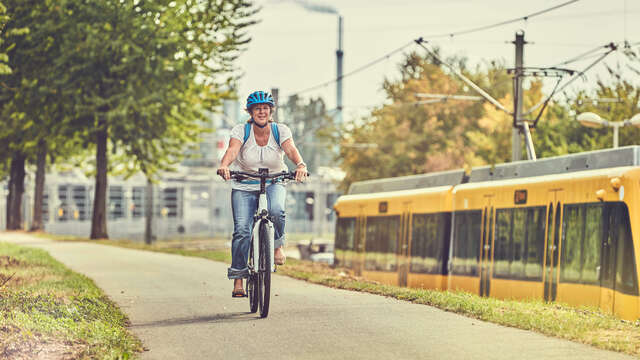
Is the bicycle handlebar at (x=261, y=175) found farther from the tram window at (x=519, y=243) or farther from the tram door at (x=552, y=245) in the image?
the tram window at (x=519, y=243)

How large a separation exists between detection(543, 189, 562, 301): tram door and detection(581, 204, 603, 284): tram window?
0.94m

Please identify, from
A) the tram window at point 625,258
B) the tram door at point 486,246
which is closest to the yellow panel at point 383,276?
the tram door at point 486,246

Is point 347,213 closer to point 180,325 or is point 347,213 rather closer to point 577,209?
point 577,209

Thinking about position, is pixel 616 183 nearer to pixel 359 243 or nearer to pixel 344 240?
pixel 359 243

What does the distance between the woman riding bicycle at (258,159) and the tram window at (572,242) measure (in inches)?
297

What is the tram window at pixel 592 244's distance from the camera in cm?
1522

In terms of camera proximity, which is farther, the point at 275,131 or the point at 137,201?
the point at 137,201

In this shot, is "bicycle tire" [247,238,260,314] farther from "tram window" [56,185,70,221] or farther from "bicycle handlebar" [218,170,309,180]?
"tram window" [56,185,70,221]

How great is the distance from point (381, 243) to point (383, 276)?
83 cm

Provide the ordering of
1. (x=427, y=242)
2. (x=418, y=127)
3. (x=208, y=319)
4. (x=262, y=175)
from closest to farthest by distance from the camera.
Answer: (x=262, y=175) → (x=208, y=319) → (x=427, y=242) → (x=418, y=127)

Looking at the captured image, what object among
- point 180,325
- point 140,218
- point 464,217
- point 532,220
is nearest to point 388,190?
point 464,217

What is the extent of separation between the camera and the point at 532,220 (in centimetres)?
1759

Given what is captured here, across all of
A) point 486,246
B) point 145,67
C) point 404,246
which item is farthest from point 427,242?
point 145,67

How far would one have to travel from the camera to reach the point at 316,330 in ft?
29.3
